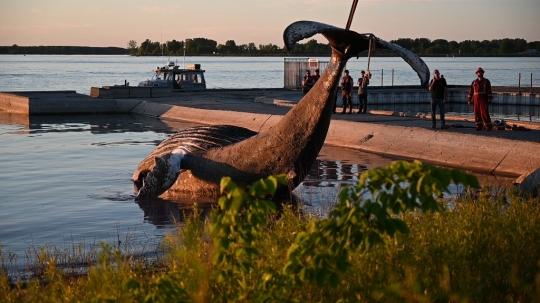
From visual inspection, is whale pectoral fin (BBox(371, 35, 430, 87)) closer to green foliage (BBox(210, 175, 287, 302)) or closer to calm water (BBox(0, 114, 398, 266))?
calm water (BBox(0, 114, 398, 266))

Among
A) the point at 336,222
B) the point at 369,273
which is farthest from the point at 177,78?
the point at 336,222

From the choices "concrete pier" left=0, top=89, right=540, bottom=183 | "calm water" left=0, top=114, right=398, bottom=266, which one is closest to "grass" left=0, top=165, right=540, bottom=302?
"calm water" left=0, top=114, right=398, bottom=266

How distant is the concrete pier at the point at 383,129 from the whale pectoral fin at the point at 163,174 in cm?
726

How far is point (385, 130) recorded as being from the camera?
22578 mm

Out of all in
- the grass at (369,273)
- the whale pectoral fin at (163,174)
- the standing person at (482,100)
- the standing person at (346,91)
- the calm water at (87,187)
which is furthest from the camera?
the standing person at (346,91)

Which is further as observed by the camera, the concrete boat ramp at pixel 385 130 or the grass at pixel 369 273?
the concrete boat ramp at pixel 385 130

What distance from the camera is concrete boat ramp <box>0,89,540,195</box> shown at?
18.6 m

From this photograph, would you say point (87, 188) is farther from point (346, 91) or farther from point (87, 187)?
point (346, 91)

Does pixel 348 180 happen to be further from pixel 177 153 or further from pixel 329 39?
pixel 329 39

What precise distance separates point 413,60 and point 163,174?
16.7 feet

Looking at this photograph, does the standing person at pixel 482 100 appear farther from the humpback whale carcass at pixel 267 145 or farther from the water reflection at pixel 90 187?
the humpback whale carcass at pixel 267 145

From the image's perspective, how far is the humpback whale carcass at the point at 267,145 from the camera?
1220 centimetres

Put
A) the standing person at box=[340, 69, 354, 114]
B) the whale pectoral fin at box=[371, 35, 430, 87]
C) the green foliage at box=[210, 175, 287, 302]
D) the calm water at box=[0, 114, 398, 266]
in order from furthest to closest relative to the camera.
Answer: the standing person at box=[340, 69, 354, 114] → the calm water at box=[0, 114, 398, 266] → the whale pectoral fin at box=[371, 35, 430, 87] → the green foliage at box=[210, 175, 287, 302]

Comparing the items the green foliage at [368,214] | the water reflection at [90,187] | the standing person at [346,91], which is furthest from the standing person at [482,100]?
the green foliage at [368,214]
